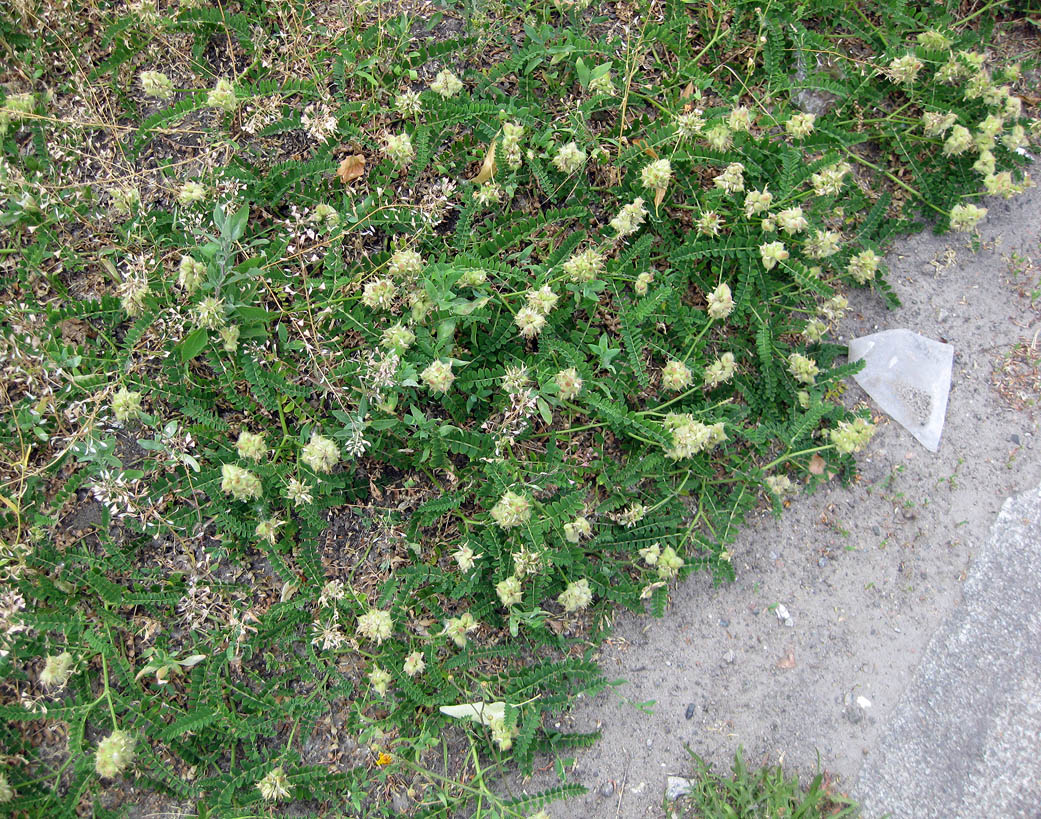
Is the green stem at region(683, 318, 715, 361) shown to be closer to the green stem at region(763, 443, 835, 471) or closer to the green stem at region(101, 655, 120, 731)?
the green stem at region(763, 443, 835, 471)

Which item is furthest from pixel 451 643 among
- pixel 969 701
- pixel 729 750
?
pixel 969 701

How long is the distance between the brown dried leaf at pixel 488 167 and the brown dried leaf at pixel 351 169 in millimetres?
535

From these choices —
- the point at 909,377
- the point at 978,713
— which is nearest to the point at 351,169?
the point at 909,377

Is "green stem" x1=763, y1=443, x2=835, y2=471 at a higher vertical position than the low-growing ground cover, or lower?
lower

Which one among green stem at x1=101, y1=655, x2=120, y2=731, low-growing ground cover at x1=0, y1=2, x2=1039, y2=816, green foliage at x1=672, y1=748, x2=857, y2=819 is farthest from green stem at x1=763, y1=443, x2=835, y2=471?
green stem at x1=101, y1=655, x2=120, y2=731

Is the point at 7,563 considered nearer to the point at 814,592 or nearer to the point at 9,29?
the point at 9,29

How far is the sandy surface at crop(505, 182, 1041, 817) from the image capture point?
303cm

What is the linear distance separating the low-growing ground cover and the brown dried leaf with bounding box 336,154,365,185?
0.04 meters

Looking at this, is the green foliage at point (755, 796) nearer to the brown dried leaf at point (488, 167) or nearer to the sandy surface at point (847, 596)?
the sandy surface at point (847, 596)

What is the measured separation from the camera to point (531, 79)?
10.7 feet

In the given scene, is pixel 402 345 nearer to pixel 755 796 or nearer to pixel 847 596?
pixel 847 596

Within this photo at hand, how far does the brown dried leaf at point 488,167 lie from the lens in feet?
10.4

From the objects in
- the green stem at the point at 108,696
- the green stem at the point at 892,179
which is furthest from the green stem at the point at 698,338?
the green stem at the point at 108,696

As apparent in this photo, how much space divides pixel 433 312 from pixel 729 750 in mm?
2260
